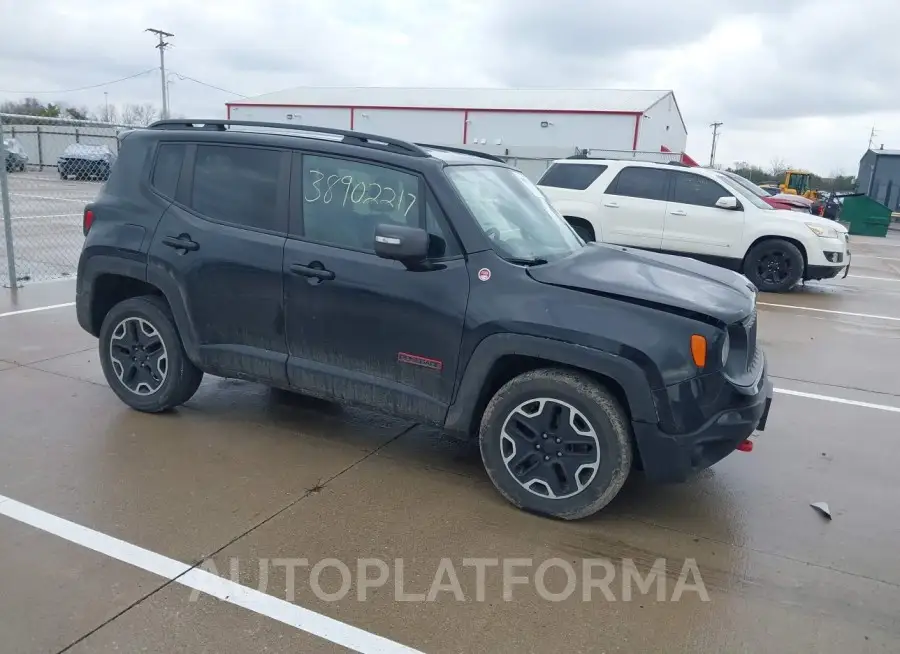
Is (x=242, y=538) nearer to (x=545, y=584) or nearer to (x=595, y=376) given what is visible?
(x=545, y=584)

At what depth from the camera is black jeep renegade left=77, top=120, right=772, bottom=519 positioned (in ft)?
11.7

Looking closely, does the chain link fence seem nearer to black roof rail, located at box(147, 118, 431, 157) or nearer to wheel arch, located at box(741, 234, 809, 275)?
black roof rail, located at box(147, 118, 431, 157)

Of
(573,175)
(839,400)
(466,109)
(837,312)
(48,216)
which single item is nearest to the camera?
(839,400)

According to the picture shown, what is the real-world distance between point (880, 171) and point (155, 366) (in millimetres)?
39357

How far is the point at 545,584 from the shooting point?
3.26 m

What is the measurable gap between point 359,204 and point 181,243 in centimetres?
124

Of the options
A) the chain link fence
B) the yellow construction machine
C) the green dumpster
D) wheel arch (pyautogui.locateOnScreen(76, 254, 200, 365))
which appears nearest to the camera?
wheel arch (pyautogui.locateOnScreen(76, 254, 200, 365))

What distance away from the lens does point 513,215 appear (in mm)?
4395

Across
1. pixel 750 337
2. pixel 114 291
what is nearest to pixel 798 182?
pixel 750 337

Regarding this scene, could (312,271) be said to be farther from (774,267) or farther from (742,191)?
(742,191)

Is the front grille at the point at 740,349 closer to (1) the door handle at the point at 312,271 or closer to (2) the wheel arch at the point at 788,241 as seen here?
(1) the door handle at the point at 312,271

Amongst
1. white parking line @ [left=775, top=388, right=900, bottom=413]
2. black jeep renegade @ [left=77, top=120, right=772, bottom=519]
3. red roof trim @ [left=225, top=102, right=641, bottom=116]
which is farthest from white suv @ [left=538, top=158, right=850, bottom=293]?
red roof trim @ [left=225, top=102, right=641, bottom=116]

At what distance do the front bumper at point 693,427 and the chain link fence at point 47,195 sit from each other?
433cm

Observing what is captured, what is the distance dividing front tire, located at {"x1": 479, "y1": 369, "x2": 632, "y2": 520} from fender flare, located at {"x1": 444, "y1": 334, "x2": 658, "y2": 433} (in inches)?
4.2
